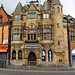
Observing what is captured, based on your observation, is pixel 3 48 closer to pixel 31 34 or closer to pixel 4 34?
pixel 4 34

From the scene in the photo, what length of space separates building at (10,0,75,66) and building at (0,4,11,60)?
146 cm

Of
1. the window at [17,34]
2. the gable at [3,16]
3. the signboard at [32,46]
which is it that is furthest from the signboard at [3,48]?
the gable at [3,16]

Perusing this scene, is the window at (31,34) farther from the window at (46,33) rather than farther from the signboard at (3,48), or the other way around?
the signboard at (3,48)

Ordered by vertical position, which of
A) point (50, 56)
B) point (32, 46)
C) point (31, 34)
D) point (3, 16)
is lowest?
point (50, 56)

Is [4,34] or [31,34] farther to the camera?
[4,34]

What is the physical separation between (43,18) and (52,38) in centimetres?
540

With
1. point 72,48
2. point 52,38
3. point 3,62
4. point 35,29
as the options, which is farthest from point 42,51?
point 3,62

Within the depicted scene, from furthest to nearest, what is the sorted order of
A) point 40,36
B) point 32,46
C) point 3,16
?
point 3,16, point 40,36, point 32,46

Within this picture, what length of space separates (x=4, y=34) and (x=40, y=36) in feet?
31.0

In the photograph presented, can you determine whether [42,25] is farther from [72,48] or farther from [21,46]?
[72,48]

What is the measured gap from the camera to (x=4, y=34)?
28797mm

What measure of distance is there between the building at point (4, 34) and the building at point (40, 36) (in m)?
1.46

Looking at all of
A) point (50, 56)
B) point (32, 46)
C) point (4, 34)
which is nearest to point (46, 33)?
point (32, 46)

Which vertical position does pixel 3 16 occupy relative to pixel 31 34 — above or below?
above
